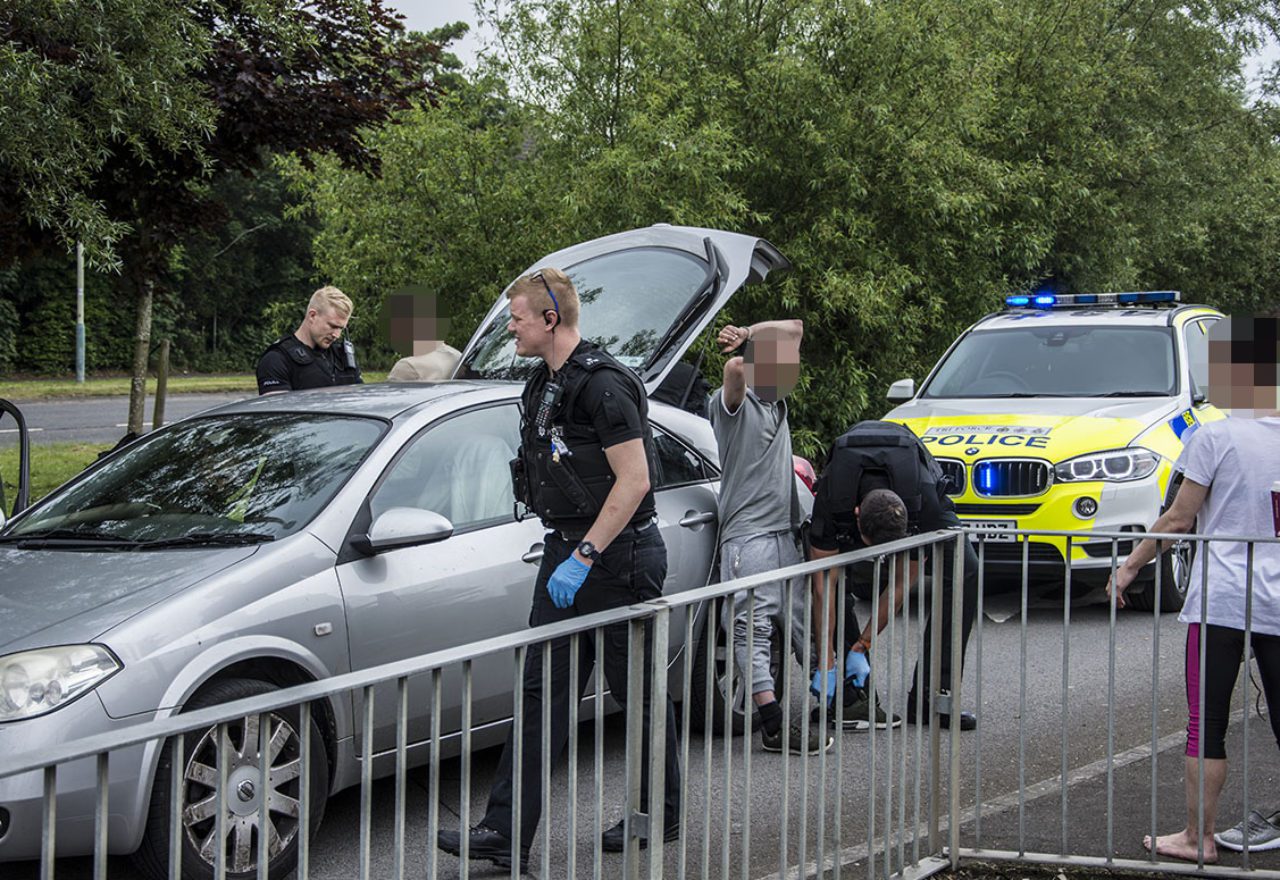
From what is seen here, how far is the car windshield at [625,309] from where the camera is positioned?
758 centimetres

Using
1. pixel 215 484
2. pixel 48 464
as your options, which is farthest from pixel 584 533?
pixel 48 464

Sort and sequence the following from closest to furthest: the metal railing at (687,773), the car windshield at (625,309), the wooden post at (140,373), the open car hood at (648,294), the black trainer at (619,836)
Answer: the metal railing at (687,773) < the black trainer at (619,836) < the open car hood at (648,294) < the car windshield at (625,309) < the wooden post at (140,373)

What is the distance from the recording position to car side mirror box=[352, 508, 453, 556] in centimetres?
480

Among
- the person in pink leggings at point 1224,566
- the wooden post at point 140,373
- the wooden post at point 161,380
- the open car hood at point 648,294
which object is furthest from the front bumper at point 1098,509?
the wooden post at point 140,373

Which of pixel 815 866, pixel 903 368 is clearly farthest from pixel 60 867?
pixel 903 368

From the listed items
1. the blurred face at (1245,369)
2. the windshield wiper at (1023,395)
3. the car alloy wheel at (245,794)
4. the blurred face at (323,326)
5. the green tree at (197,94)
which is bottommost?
the car alloy wheel at (245,794)

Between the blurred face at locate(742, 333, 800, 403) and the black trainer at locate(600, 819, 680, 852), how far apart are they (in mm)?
2759

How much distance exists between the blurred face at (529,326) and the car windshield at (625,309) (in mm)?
2775

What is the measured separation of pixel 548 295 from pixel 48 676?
1896 mm

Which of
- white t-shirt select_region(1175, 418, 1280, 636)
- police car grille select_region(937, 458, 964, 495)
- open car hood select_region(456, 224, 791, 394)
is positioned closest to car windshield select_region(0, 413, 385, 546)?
open car hood select_region(456, 224, 791, 394)

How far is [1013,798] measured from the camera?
17.4 ft

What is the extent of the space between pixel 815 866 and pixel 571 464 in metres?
1.45

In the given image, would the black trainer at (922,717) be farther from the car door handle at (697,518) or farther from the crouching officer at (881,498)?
the car door handle at (697,518)

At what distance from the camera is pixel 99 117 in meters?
7.75
